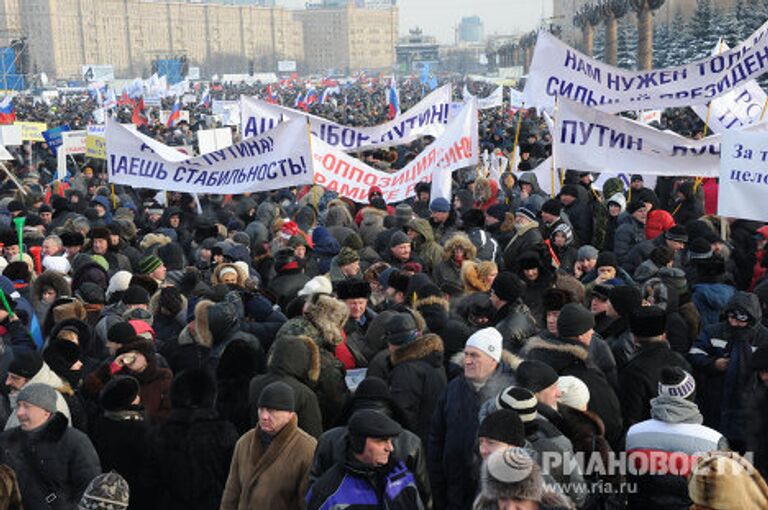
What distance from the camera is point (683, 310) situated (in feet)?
18.6

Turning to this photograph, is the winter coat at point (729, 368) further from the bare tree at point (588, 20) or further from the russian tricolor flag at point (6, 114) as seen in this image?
the bare tree at point (588, 20)

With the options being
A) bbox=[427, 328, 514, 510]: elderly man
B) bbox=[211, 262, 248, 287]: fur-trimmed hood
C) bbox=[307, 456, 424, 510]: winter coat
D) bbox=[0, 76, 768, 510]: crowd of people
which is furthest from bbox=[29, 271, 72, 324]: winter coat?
bbox=[307, 456, 424, 510]: winter coat

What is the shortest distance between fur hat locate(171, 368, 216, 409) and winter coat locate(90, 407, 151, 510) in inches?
9.7

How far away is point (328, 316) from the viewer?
4984 millimetres

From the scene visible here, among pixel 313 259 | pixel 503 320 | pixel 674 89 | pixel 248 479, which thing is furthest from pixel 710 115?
pixel 248 479

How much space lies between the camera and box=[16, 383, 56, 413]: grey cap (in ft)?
13.3

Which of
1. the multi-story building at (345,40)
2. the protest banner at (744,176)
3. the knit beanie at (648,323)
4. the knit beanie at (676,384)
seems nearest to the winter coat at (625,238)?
the protest banner at (744,176)

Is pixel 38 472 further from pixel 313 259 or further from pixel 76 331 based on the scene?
A: pixel 313 259

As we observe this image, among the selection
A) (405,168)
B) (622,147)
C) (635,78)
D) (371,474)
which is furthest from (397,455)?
(635,78)

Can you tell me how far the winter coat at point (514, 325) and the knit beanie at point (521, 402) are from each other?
1.55 meters

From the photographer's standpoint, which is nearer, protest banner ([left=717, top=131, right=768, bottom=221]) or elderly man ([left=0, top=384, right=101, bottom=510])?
elderly man ([left=0, top=384, right=101, bottom=510])

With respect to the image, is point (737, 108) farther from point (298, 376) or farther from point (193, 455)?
point (193, 455)

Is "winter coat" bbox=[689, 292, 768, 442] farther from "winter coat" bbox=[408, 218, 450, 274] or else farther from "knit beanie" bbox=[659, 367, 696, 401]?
"winter coat" bbox=[408, 218, 450, 274]

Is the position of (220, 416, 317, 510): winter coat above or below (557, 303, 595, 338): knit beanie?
below
